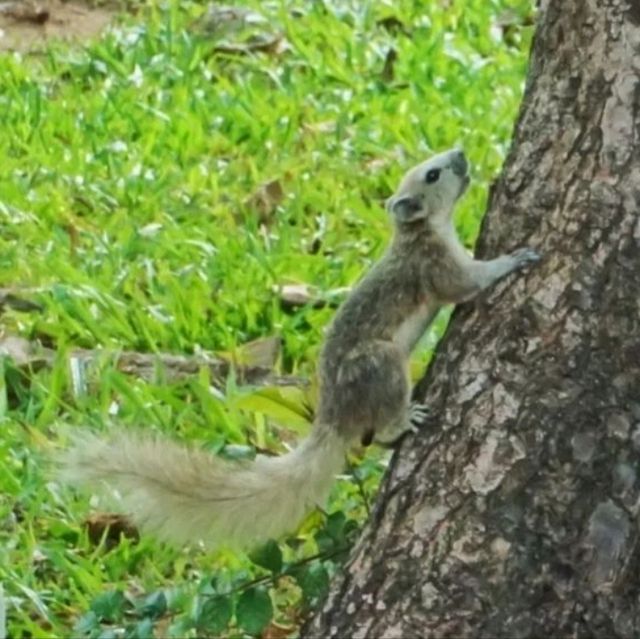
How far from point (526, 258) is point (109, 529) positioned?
1402 millimetres

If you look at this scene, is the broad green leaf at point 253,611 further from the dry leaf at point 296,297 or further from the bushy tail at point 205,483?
the dry leaf at point 296,297

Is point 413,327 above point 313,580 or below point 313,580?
above

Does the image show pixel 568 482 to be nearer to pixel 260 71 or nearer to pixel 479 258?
pixel 479 258

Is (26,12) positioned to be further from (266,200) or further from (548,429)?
(548,429)

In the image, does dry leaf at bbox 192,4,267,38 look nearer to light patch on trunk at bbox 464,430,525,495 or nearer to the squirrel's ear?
the squirrel's ear

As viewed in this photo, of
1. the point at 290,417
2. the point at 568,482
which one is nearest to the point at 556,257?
the point at 568,482

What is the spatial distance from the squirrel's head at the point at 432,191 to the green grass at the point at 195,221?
560mm

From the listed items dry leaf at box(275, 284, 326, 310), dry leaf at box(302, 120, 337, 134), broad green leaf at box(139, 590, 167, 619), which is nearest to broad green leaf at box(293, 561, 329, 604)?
broad green leaf at box(139, 590, 167, 619)

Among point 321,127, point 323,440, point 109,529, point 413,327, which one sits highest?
point 413,327

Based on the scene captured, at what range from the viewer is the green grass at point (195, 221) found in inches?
168

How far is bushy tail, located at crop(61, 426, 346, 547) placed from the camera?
3.72 metres

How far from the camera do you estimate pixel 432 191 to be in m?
4.08

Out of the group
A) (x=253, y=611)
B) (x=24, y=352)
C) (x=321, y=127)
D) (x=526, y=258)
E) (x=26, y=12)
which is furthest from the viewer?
(x=26, y=12)

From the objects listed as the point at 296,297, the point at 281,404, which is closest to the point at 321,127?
the point at 296,297
